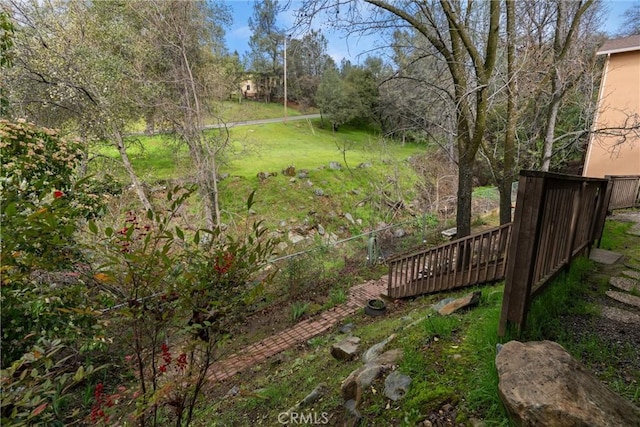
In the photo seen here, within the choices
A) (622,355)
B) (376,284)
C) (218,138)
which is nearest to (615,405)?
A: (622,355)

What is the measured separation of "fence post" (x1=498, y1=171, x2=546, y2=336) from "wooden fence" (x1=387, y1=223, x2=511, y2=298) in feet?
Answer: 5.32

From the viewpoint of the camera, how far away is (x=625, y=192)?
7.90 meters

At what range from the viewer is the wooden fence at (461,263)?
3742 millimetres

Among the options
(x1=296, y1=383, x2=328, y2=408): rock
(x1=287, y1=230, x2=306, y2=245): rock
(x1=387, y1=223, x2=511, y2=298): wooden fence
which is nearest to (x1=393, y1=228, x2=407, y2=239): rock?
(x1=287, y1=230, x2=306, y2=245): rock

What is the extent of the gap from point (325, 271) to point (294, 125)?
63.9 feet

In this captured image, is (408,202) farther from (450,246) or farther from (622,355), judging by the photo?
(622,355)

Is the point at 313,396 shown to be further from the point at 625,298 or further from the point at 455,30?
the point at 455,30

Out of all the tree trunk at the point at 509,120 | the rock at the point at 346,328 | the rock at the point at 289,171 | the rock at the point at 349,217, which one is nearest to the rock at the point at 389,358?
the rock at the point at 346,328

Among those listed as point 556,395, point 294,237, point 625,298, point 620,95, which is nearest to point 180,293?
point 556,395

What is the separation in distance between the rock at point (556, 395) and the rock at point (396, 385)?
25.1 inches

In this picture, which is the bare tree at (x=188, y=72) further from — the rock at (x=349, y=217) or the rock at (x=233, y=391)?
the rock at (x=349, y=217)

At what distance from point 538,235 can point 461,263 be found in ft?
7.61

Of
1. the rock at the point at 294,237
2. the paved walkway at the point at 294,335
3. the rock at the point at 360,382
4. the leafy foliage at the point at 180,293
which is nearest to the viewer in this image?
the leafy foliage at the point at 180,293

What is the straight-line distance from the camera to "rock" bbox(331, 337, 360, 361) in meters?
3.29
